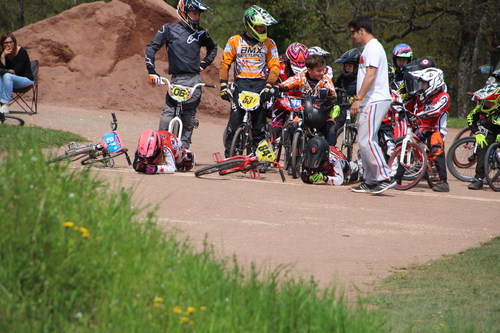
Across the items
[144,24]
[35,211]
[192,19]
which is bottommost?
[35,211]

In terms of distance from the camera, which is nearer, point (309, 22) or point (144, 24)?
point (144, 24)

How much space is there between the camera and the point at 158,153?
8953mm

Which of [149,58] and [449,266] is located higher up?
[149,58]

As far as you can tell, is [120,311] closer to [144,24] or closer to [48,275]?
[48,275]

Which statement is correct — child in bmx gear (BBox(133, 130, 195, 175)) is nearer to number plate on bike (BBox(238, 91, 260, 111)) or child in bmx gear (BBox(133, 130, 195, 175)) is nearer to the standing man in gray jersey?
the standing man in gray jersey

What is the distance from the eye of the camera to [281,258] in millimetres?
5211

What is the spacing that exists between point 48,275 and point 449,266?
3.31 meters

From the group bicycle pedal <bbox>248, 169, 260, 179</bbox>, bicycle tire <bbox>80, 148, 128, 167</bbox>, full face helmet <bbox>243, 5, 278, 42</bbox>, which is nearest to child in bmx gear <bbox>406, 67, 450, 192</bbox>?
full face helmet <bbox>243, 5, 278, 42</bbox>

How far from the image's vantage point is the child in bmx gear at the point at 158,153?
883cm

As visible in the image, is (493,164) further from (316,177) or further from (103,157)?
(103,157)

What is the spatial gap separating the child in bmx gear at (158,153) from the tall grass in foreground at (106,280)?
4.98 metres

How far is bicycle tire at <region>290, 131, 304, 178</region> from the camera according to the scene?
984cm

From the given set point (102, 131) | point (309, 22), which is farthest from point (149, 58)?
point (309, 22)

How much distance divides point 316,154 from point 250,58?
5.99 ft
